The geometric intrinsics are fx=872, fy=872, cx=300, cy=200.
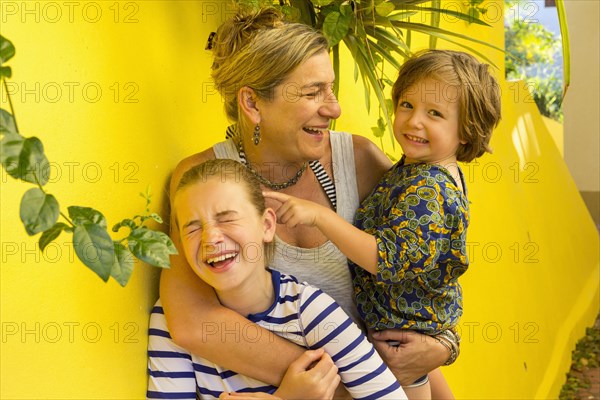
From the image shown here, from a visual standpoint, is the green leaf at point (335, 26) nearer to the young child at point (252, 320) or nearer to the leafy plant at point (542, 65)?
the young child at point (252, 320)

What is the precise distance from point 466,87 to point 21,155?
132 cm

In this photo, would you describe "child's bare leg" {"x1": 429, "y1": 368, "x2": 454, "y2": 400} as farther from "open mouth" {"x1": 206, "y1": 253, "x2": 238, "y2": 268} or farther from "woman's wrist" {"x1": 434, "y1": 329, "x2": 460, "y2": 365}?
"open mouth" {"x1": 206, "y1": 253, "x2": 238, "y2": 268}

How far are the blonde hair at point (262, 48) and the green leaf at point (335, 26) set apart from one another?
150mm

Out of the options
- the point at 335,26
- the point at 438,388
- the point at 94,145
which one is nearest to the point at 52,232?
the point at 94,145

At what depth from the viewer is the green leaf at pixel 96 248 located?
0.86 m

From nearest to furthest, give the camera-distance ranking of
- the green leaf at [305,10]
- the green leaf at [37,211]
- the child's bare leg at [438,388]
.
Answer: the green leaf at [37,211] < the green leaf at [305,10] < the child's bare leg at [438,388]

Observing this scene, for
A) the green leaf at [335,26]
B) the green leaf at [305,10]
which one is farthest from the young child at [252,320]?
the green leaf at [305,10]

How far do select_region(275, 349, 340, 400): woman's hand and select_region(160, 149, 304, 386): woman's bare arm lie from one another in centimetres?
3

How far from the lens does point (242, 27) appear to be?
1.80 m

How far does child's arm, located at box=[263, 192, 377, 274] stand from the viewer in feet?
5.46

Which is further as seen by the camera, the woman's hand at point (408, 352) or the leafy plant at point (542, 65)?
the leafy plant at point (542, 65)

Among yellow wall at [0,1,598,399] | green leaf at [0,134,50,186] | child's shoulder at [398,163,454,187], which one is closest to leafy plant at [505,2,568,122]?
yellow wall at [0,1,598,399]

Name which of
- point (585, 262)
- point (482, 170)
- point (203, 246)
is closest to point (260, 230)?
point (203, 246)

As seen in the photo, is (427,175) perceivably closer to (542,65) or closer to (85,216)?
(85,216)
